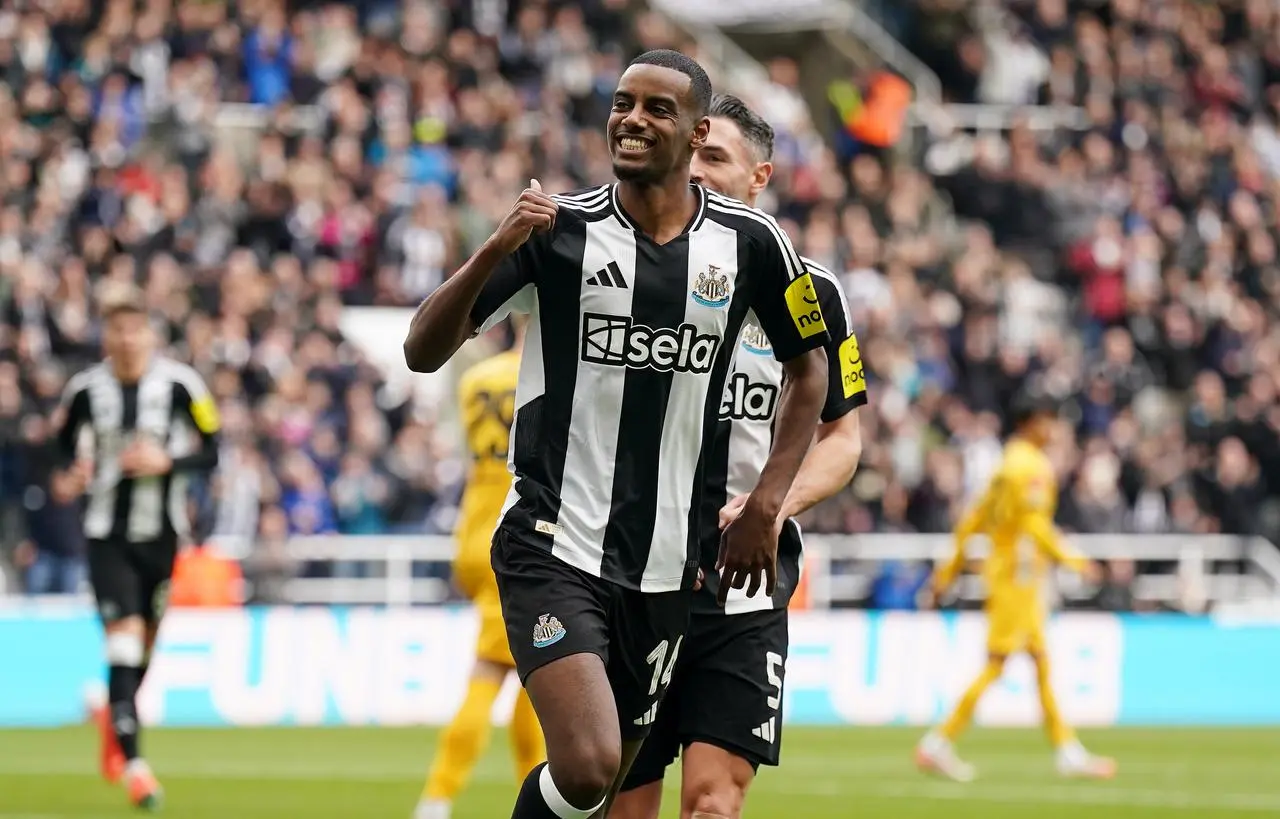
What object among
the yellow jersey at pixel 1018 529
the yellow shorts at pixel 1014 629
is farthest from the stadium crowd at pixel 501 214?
the yellow shorts at pixel 1014 629

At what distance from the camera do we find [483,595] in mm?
10484

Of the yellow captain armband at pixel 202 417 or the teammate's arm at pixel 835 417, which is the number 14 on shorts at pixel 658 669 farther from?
the yellow captain armband at pixel 202 417

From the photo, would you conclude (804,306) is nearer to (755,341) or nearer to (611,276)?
(611,276)

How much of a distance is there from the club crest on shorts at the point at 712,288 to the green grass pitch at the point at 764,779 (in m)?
5.70

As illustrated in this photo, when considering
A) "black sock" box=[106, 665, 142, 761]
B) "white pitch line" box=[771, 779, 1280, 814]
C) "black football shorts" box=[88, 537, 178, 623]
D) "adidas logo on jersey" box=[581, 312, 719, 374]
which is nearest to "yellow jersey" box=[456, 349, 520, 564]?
"black sock" box=[106, 665, 142, 761]

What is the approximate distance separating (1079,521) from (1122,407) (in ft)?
7.20

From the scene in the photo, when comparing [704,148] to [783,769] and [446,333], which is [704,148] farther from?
[783,769]

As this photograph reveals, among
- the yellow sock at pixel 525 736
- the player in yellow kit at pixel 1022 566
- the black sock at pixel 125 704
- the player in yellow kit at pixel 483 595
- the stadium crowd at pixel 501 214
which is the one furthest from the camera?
the stadium crowd at pixel 501 214

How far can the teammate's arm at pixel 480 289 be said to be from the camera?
555 centimetres

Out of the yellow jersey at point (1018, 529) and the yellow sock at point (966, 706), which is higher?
the yellow jersey at point (1018, 529)

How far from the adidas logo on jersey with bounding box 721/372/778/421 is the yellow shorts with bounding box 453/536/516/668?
3139mm

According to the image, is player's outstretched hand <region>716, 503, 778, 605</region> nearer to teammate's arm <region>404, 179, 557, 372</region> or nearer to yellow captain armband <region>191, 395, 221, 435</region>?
teammate's arm <region>404, 179, 557, 372</region>

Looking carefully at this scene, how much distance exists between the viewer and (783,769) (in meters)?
14.4

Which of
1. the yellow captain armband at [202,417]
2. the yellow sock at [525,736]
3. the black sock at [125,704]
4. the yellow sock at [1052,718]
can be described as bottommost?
the yellow sock at [1052,718]
